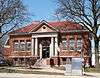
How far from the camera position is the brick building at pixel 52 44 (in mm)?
68125

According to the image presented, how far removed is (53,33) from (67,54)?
4809 mm

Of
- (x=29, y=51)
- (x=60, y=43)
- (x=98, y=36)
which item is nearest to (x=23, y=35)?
(x=29, y=51)

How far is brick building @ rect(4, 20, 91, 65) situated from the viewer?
6812 cm

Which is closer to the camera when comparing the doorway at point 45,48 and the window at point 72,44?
the window at point 72,44

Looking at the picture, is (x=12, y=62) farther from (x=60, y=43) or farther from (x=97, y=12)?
(x=97, y=12)

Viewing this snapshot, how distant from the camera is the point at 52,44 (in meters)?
68.9

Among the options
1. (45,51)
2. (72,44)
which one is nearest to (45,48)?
(45,51)

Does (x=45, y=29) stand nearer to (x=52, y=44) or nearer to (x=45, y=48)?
(x=52, y=44)

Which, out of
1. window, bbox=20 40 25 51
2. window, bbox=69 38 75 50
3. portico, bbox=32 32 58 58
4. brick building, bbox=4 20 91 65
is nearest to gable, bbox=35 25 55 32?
brick building, bbox=4 20 91 65

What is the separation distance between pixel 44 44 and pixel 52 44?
7.35 feet

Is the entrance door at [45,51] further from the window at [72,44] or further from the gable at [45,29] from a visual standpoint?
the window at [72,44]

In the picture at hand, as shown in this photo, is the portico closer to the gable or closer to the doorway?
the doorway

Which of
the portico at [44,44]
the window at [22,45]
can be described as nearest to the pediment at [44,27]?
the portico at [44,44]

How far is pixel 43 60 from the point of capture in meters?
69.0
